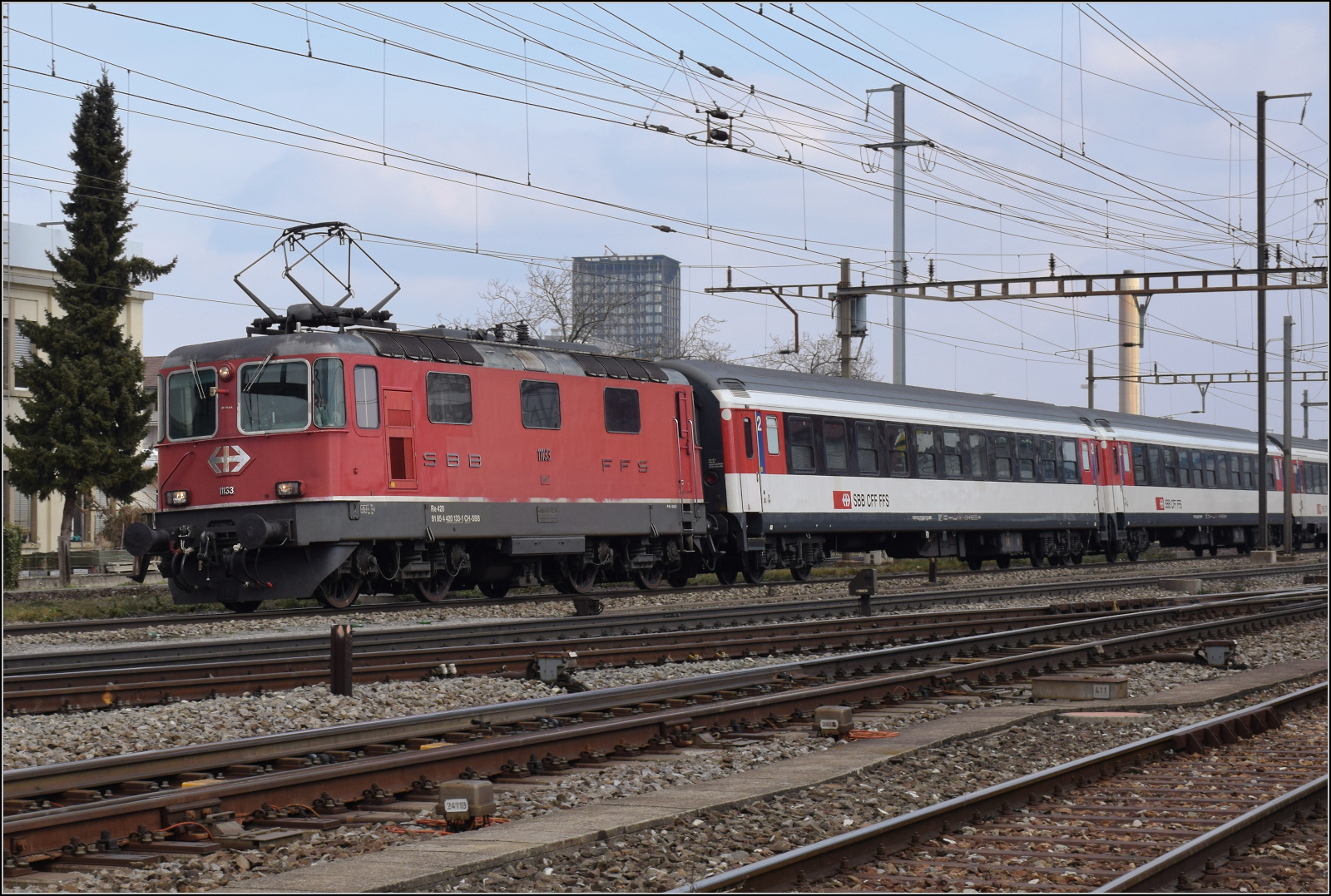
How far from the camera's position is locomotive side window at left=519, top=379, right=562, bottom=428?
20.6m

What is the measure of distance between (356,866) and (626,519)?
16241mm

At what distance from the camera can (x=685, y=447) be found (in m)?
23.9

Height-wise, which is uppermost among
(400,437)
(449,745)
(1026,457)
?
(1026,457)

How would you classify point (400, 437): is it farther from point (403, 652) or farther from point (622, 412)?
point (403, 652)

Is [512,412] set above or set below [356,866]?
above

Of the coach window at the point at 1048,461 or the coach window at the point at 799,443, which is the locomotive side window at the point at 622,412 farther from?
the coach window at the point at 1048,461

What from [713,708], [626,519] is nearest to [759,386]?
[626,519]

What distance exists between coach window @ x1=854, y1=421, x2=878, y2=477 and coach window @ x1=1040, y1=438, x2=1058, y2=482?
7301 mm

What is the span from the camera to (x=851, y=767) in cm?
882

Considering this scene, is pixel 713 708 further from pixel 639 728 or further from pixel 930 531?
pixel 930 531

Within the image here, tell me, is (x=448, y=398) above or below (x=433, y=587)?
above

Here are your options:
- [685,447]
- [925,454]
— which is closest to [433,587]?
[685,447]

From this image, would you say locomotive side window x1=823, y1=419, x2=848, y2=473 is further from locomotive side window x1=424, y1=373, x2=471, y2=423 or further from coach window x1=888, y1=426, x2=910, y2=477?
locomotive side window x1=424, y1=373, x2=471, y2=423

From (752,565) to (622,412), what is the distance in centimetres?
485
